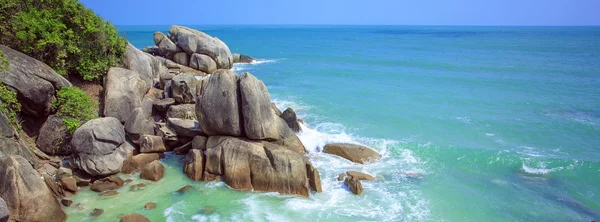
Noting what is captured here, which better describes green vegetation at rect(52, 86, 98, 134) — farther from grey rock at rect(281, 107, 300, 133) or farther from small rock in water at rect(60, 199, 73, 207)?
grey rock at rect(281, 107, 300, 133)

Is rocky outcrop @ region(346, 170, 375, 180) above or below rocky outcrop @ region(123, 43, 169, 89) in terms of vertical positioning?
below

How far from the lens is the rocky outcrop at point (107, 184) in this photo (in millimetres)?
14742

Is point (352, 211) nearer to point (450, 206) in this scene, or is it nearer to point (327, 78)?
point (450, 206)


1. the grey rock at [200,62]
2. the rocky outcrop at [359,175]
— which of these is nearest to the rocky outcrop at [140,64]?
the grey rock at [200,62]

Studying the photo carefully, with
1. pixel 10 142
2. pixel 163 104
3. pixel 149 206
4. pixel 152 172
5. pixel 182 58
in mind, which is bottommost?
pixel 149 206

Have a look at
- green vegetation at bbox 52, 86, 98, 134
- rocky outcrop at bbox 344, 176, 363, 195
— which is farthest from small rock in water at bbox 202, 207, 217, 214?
green vegetation at bbox 52, 86, 98, 134

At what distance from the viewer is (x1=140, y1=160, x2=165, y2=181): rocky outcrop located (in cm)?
1573

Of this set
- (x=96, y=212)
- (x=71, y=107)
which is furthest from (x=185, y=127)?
(x=96, y=212)

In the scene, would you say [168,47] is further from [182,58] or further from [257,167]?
[257,167]

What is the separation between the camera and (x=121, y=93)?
1919 centimetres

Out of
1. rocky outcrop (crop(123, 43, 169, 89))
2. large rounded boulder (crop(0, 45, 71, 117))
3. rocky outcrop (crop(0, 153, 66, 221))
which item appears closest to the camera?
rocky outcrop (crop(0, 153, 66, 221))

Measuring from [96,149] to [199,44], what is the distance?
855 inches

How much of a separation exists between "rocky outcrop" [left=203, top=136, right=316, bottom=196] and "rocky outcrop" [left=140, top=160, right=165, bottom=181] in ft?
6.63

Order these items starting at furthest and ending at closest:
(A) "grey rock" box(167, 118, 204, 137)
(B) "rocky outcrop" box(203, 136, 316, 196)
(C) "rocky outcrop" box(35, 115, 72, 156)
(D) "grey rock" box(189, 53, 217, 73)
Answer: (D) "grey rock" box(189, 53, 217, 73)
(A) "grey rock" box(167, 118, 204, 137)
(C) "rocky outcrop" box(35, 115, 72, 156)
(B) "rocky outcrop" box(203, 136, 316, 196)
